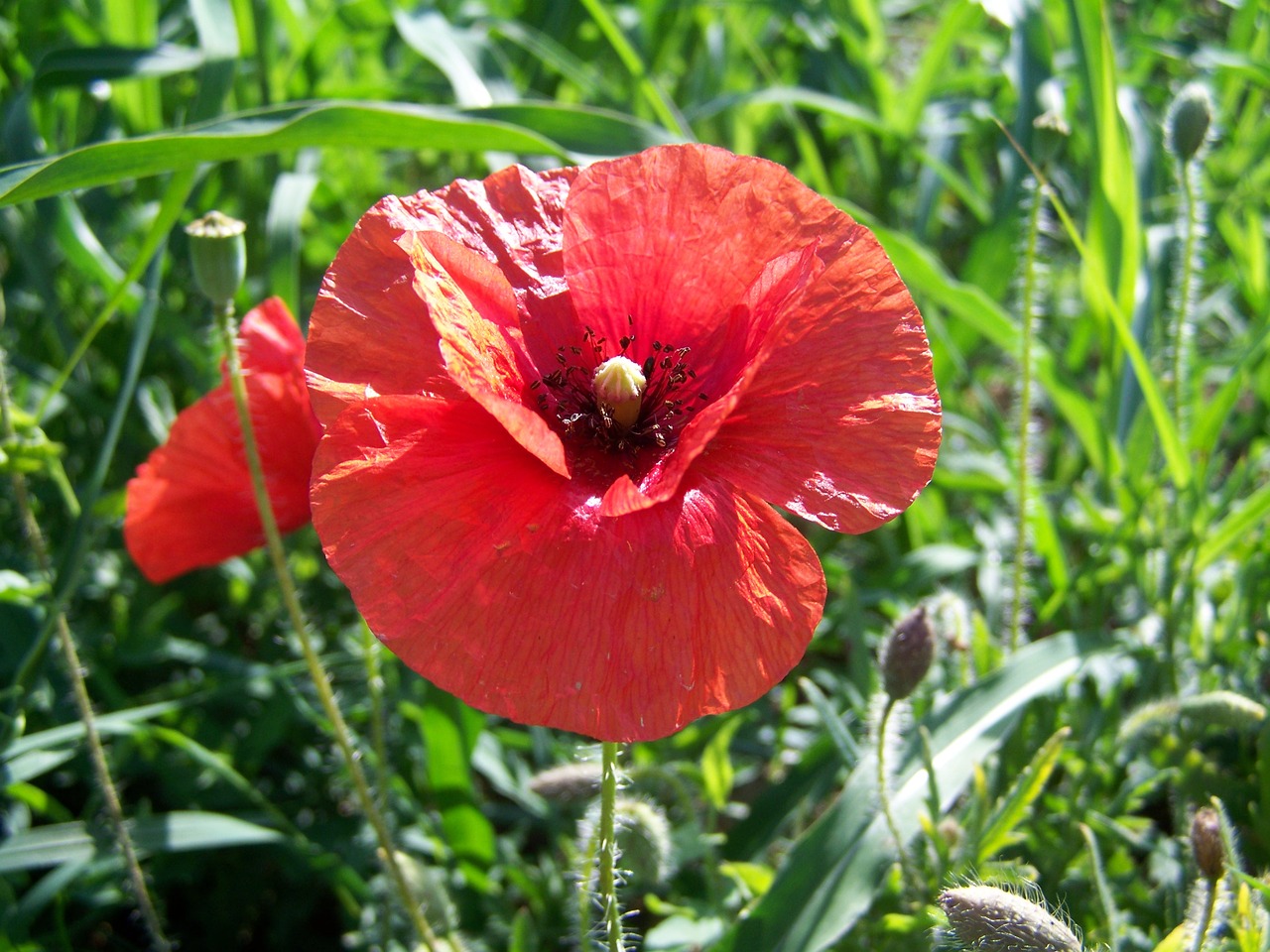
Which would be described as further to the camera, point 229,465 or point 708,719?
point 708,719

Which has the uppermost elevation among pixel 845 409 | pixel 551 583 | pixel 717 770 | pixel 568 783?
pixel 845 409

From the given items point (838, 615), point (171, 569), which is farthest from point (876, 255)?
point (838, 615)

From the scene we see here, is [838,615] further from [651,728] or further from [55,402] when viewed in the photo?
[55,402]

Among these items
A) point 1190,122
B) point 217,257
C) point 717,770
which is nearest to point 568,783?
point 717,770

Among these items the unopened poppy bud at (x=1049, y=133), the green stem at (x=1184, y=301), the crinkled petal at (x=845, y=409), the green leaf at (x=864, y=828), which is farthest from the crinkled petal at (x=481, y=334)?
the green stem at (x=1184, y=301)

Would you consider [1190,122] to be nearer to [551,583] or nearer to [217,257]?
[551,583]

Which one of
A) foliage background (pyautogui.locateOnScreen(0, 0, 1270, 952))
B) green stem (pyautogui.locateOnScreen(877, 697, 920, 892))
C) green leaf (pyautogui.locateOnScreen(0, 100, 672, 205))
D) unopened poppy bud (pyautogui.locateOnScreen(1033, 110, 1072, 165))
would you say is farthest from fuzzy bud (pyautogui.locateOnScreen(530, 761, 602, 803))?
unopened poppy bud (pyautogui.locateOnScreen(1033, 110, 1072, 165))
